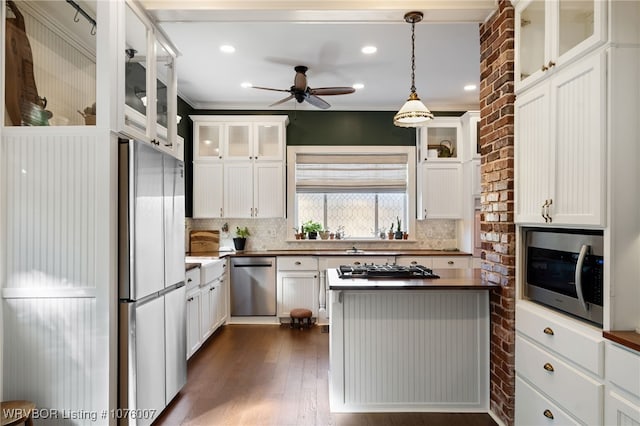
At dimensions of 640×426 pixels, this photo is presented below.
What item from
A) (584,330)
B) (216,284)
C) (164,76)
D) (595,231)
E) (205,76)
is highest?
(205,76)

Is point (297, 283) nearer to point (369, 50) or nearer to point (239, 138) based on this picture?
point (239, 138)

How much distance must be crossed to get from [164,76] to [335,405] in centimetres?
269

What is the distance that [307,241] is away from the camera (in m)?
5.57

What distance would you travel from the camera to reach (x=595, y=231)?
72.5 inches

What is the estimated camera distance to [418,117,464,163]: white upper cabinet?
536 cm

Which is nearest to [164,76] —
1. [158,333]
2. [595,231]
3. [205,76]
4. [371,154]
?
[205,76]

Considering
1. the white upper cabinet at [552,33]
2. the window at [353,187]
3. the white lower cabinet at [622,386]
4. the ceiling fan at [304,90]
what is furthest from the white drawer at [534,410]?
the window at [353,187]

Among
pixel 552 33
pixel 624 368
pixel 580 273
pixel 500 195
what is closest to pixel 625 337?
pixel 624 368

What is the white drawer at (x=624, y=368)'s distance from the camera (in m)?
1.52

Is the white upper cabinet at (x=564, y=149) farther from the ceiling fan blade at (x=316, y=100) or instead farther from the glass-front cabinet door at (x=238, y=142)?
the glass-front cabinet door at (x=238, y=142)

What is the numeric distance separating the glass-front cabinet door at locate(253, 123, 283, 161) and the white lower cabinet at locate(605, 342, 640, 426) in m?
4.26

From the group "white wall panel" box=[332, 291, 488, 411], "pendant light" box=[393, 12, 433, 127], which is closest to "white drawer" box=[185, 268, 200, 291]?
"white wall panel" box=[332, 291, 488, 411]

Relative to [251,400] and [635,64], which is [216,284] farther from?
[635,64]

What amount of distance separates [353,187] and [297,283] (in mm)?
1617
